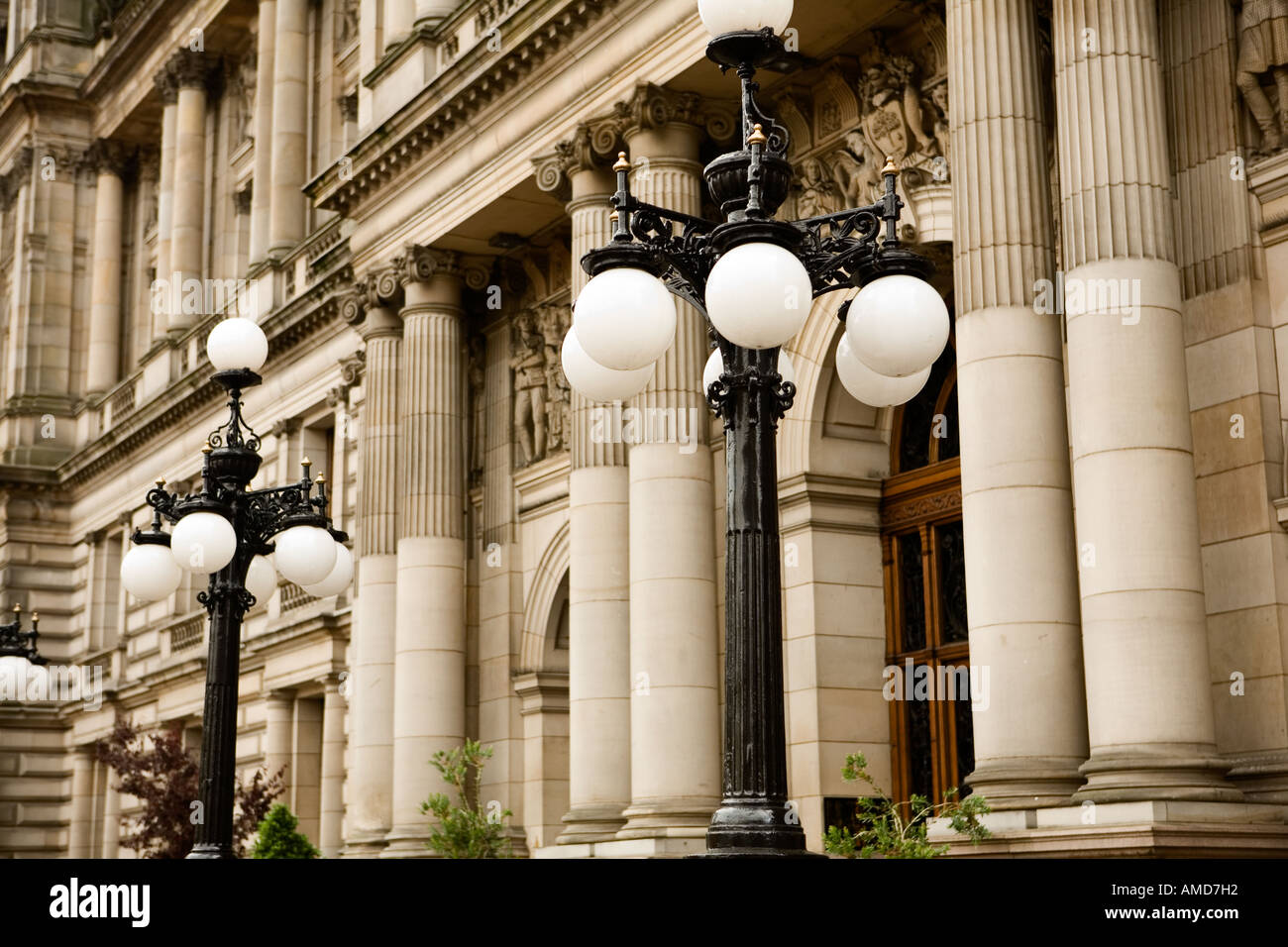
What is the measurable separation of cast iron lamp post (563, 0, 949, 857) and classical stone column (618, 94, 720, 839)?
11392mm

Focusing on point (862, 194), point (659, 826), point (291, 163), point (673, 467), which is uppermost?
point (291, 163)

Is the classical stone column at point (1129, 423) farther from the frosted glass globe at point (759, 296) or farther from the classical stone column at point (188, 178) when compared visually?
the classical stone column at point (188, 178)

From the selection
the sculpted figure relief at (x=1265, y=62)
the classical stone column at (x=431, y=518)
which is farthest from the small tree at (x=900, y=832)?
the classical stone column at (x=431, y=518)

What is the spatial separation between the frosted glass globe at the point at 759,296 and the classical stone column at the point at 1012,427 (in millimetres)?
7783

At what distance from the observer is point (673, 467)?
21703mm

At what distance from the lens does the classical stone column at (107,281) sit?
53969 mm

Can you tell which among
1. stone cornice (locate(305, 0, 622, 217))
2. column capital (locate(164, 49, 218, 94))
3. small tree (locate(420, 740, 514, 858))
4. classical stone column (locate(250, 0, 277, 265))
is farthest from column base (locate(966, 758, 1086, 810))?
column capital (locate(164, 49, 218, 94))

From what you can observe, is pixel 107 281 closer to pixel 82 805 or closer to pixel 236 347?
pixel 82 805

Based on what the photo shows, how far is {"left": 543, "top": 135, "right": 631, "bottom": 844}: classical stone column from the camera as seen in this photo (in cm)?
A: 2250

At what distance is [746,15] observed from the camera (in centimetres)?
927

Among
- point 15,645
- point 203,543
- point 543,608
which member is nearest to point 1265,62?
point 203,543
